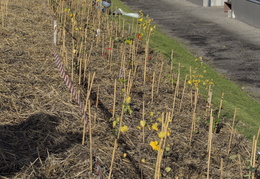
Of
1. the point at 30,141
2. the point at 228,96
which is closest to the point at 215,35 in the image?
the point at 228,96

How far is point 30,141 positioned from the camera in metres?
4.91

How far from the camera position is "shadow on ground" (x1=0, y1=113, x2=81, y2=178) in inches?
174

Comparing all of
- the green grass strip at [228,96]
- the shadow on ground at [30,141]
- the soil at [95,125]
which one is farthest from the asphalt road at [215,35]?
the shadow on ground at [30,141]

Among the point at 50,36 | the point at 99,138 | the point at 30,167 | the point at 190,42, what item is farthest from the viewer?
the point at 190,42

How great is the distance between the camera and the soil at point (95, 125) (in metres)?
4.56

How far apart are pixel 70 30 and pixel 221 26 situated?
5.99 m

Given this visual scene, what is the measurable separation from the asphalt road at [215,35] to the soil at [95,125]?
178 cm

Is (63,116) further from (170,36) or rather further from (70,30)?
(170,36)

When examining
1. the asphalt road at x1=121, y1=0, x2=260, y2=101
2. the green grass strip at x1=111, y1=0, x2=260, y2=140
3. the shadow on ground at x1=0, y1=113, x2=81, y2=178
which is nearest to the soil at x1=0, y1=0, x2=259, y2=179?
the shadow on ground at x1=0, y1=113, x2=81, y2=178

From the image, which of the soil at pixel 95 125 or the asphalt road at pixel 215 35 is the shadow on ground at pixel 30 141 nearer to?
the soil at pixel 95 125

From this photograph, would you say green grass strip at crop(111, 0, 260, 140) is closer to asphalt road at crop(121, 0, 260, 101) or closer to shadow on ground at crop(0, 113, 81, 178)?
asphalt road at crop(121, 0, 260, 101)

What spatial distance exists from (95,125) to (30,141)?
813 mm

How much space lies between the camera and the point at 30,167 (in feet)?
14.2

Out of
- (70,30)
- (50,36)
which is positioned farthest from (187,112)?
(70,30)
